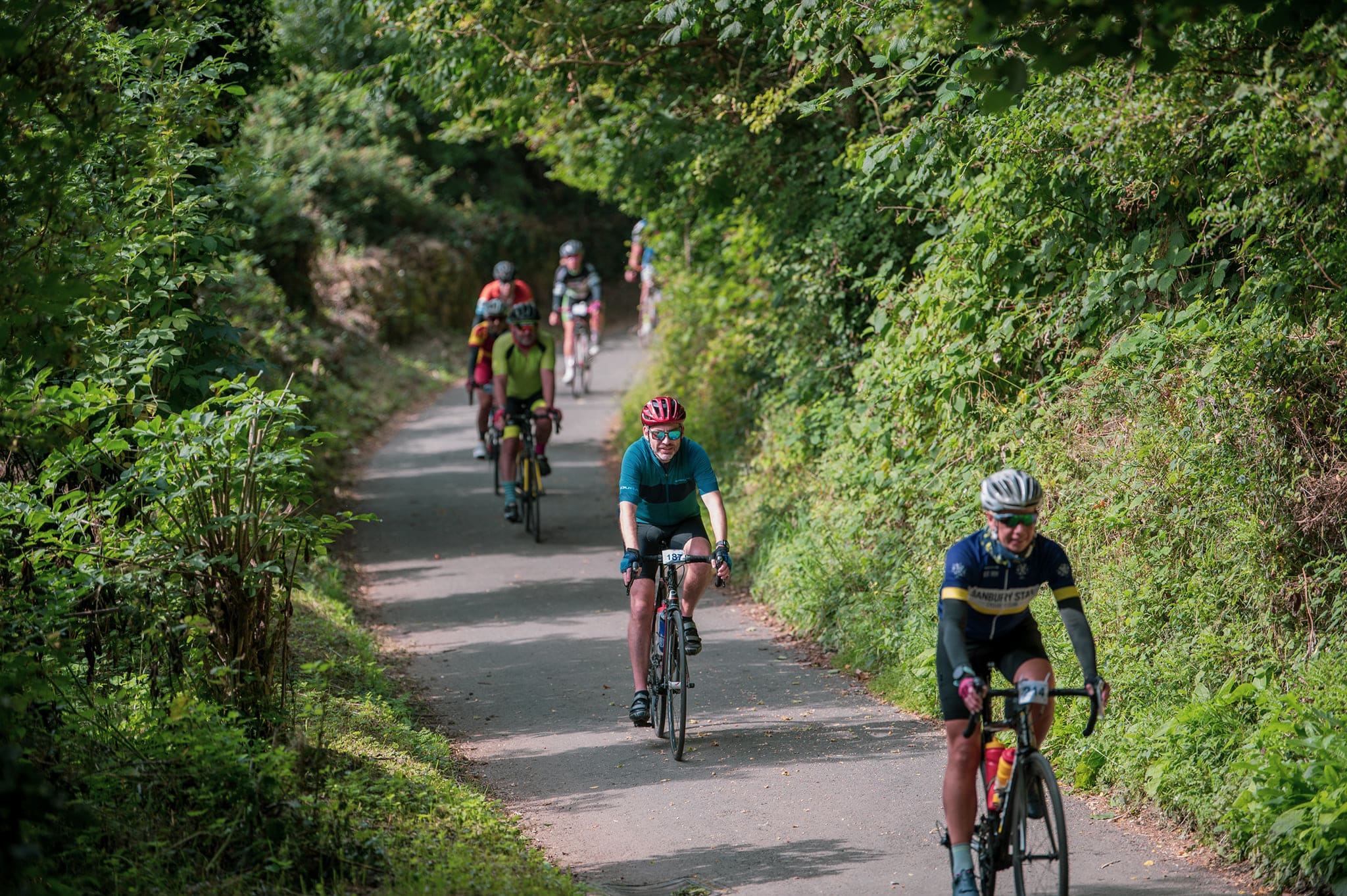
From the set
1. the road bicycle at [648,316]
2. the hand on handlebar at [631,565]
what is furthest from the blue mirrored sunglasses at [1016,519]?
the road bicycle at [648,316]

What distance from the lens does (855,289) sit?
478 inches

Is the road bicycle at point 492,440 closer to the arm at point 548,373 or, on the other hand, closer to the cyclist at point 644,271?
the arm at point 548,373

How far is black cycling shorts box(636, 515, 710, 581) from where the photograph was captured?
26.8 feet

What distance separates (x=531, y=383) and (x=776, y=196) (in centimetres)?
331

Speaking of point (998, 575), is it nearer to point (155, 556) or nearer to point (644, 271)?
point (155, 556)

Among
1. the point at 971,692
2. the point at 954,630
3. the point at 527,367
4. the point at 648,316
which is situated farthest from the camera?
the point at 648,316

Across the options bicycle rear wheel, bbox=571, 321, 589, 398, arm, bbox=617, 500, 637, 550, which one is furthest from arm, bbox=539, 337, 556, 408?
bicycle rear wheel, bbox=571, 321, 589, 398

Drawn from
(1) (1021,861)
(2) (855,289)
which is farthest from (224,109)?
(1) (1021,861)

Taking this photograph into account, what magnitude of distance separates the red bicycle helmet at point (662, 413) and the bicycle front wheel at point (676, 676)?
Result: 117cm

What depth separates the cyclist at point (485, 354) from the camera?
14.7 m

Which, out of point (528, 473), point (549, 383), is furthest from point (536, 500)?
point (549, 383)

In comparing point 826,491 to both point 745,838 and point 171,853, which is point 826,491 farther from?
point 171,853

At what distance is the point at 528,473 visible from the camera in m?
14.1

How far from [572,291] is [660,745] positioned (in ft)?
48.6
